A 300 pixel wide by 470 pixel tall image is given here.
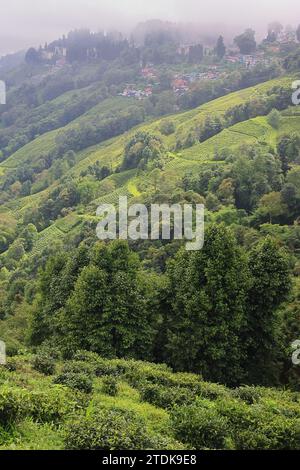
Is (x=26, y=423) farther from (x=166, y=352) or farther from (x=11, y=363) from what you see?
(x=166, y=352)

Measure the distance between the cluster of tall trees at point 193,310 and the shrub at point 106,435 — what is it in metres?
17.3

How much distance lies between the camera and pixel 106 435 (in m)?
11.8

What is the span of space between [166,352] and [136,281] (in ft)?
16.2

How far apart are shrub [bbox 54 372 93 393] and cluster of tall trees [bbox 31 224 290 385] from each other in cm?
1070

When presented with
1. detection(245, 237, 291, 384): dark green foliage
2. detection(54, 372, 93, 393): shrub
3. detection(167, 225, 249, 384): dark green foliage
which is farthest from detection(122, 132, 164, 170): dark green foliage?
detection(54, 372, 93, 393): shrub

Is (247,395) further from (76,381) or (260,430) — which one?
(76,381)

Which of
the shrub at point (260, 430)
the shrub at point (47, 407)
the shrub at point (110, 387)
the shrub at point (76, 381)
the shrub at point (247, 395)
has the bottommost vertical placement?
the shrub at point (247, 395)

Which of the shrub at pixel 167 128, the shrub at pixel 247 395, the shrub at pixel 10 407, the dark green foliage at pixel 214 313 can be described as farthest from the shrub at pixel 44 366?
the shrub at pixel 167 128

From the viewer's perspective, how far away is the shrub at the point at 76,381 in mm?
19134

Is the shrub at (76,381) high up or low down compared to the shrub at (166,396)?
up

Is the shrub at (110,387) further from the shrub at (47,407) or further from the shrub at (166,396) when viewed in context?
the shrub at (47,407)

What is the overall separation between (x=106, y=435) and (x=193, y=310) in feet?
61.1

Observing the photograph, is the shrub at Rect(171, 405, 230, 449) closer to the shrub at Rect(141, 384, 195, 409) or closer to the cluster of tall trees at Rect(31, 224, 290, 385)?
the shrub at Rect(141, 384, 195, 409)
